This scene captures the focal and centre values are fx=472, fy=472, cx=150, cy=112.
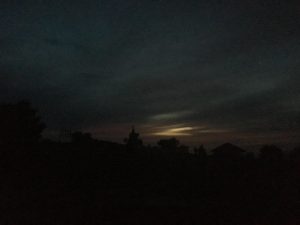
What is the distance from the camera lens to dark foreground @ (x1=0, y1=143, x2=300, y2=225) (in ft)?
58.7

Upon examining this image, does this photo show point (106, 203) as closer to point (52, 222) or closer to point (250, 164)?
point (52, 222)

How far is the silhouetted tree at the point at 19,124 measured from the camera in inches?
990

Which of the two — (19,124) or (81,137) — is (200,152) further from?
(19,124)

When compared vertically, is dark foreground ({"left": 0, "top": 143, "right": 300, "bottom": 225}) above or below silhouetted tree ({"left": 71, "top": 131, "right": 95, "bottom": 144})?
below

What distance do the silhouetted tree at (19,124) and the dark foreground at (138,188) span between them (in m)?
0.92

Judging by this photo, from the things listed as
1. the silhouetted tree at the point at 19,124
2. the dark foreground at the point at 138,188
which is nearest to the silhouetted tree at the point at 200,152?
the dark foreground at the point at 138,188

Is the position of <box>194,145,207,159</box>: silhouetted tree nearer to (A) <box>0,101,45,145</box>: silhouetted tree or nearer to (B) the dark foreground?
(B) the dark foreground

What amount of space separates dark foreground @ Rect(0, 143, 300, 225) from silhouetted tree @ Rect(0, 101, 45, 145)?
3.01 feet

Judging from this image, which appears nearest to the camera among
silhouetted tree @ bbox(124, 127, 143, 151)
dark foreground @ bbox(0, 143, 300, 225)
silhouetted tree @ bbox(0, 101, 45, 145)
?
dark foreground @ bbox(0, 143, 300, 225)

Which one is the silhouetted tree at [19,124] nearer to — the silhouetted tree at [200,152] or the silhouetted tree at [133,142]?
the silhouetted tree at [133,142]

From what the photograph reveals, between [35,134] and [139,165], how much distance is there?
676 centimetres

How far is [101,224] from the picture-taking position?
16.3 meters

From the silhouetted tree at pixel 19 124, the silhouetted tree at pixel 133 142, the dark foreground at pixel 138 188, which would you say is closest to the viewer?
the dark foreground at pixel 138 188

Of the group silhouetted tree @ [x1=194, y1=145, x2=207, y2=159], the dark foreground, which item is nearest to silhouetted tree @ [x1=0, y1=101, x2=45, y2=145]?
the dark foreground
